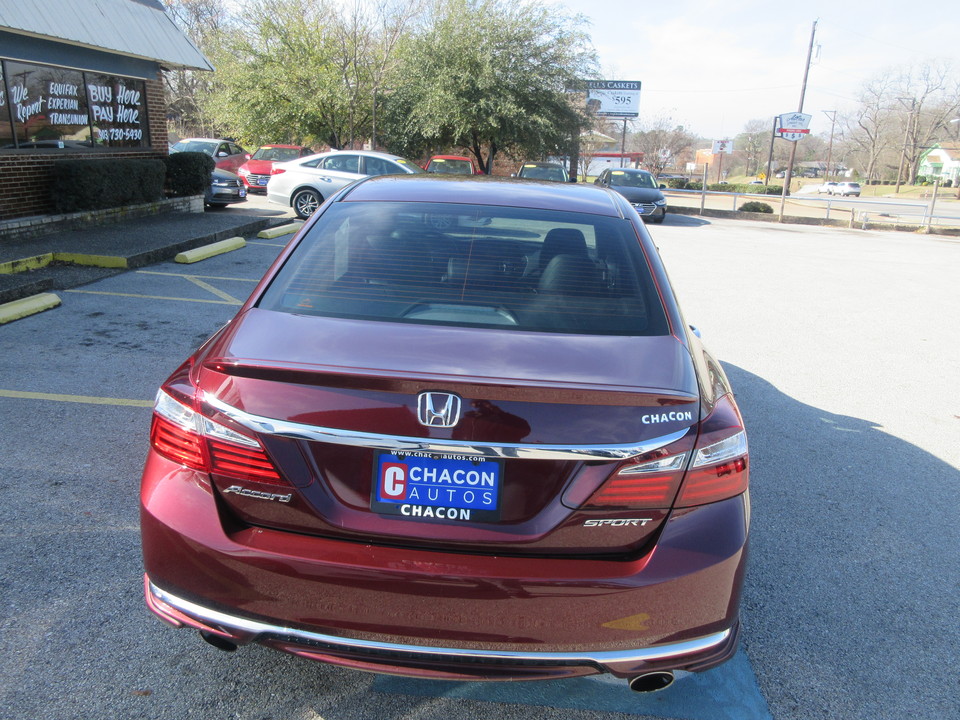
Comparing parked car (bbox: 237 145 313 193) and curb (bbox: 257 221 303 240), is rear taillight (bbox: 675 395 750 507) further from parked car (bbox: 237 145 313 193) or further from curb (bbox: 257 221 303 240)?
parked car (bbox: 237 145 313 193)

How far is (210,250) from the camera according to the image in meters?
10.8

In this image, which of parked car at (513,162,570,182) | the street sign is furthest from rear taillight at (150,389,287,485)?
the street sign

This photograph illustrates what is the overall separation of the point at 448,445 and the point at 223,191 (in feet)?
52.5

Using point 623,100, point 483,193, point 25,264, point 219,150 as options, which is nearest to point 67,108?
point 25,264

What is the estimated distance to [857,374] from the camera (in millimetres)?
6656

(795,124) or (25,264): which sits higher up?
(795,124)

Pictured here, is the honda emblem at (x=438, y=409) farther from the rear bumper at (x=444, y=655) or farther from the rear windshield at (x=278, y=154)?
the rear windshield at (x=278, y=154)

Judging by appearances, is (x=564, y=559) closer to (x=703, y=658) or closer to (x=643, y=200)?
(x=703, y=658)

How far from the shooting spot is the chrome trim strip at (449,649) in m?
1.98

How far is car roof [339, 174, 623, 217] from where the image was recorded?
313 cm

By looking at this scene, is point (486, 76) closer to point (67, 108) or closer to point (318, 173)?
point (318, 173)

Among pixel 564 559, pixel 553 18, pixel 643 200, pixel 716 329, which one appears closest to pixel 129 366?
pixel 564 559

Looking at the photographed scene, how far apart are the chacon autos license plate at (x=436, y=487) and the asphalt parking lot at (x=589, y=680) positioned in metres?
0.84

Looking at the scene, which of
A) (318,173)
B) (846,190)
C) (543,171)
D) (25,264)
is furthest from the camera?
(846,190)
